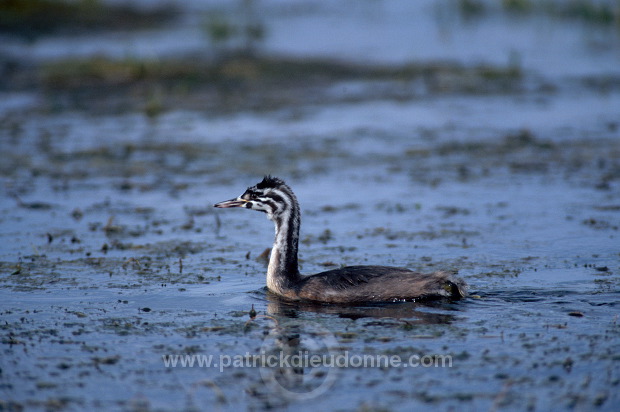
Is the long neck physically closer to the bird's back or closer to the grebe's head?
the grebe's head

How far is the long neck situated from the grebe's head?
2cm

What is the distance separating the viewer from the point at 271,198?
1147 cm

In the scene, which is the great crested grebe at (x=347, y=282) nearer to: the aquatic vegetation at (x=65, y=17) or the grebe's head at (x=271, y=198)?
the grebe's head at (x=271, y=198)

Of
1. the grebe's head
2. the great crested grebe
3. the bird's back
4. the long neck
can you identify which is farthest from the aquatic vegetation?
the bird's back

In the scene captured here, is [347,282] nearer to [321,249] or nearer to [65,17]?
[321,249]

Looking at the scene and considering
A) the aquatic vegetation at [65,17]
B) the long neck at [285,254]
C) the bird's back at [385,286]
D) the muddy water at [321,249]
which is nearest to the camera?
the muddy water at [321,249]

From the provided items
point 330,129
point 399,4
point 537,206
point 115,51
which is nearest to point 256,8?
point 399,4

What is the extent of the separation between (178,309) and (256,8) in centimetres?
3299

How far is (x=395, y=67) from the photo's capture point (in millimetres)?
27422

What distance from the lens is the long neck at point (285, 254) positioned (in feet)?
35.8

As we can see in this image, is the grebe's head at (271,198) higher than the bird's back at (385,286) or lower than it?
higher

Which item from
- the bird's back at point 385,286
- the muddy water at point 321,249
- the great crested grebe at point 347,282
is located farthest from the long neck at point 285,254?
the bird's back at point 385,286

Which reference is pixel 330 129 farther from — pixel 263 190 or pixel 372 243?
pixel 263 190

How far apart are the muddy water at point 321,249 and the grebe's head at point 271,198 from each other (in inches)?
35.9
